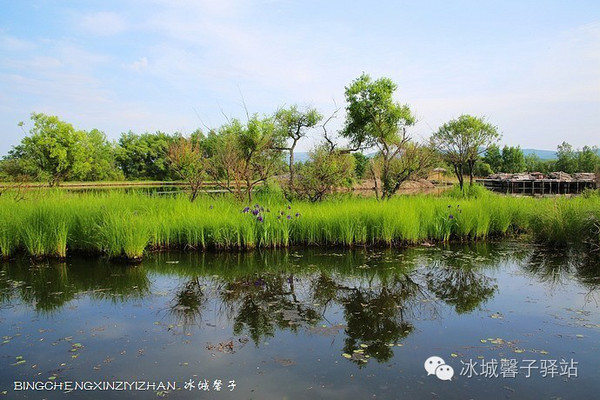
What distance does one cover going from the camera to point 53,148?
30.5m

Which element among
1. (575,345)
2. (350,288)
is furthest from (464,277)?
(575,345)

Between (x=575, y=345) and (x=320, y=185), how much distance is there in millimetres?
8938

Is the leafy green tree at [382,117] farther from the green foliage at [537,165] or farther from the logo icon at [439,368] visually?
the green foliage at [537,165]

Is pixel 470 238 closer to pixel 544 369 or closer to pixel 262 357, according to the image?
pixel 544 369

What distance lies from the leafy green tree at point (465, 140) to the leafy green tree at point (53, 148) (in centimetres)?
2599

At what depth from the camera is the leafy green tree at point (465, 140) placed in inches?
765

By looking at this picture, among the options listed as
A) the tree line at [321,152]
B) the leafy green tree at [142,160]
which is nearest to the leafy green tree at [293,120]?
the tree line at [321,152]

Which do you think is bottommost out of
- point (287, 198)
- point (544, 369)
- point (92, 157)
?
point (544, 369)

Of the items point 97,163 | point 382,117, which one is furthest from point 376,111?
point 97,163

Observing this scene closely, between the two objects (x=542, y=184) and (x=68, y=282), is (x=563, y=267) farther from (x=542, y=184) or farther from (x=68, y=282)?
(x=542, y=184)

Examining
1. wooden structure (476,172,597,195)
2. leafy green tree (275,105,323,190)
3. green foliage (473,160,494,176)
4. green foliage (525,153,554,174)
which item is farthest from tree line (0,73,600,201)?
green foliage (525,153,554,174)

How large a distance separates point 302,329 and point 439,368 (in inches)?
60.6

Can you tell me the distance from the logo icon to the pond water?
0.9 inches

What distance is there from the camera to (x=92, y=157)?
36.8 meters
